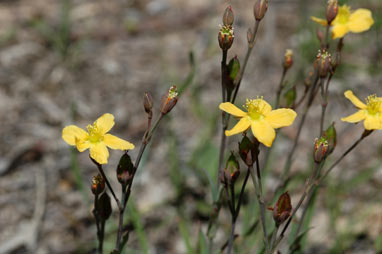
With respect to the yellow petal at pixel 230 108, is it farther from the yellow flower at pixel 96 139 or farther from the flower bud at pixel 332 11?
the flower bud at pixel 332 11

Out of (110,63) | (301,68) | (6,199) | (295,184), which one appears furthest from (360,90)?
(6,199)

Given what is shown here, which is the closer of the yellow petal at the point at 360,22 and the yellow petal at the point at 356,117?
Answer: the yellow petal at the point at 356,117

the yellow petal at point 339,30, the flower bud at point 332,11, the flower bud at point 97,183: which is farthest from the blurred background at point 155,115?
the flower bud at point 97,183

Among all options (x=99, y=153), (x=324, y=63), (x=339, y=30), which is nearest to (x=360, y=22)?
(x=339, y=30)

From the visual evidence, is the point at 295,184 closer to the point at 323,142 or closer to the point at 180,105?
the point at 180,105

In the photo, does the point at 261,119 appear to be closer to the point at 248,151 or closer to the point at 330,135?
the point at 248,151

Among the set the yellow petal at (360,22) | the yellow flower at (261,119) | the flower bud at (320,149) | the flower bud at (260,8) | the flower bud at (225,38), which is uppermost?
the yellow petal at (360,22)
